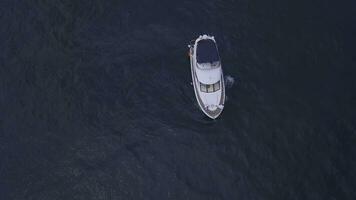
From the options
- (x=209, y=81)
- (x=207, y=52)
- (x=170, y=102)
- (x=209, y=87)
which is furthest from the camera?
(x=170, y=102)

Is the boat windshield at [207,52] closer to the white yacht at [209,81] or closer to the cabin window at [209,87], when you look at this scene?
the white yacht at [209,81]

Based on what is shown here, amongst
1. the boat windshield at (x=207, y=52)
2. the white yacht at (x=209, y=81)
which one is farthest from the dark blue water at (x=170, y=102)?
the boat windshield at (x=207, y=52)

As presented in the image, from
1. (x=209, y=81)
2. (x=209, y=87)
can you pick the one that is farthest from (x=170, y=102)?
(x=209, y=81)

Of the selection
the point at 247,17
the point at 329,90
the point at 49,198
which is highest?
the point at 247,17

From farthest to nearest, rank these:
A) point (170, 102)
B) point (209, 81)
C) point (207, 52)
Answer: point (170, 102)
point (207, 52)
point (209, 81)

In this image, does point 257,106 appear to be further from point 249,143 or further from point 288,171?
point 288,171

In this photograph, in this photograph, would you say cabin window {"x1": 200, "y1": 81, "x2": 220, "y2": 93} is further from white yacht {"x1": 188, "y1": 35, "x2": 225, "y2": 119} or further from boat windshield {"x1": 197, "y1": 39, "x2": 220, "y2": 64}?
boat windshield {"x1": 197, "y1": 39, "x2": 220, "y2": 64}

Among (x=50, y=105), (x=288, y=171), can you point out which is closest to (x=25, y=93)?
(x=50, y=105)

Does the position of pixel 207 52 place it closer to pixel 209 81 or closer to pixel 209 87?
pixel 209 81
